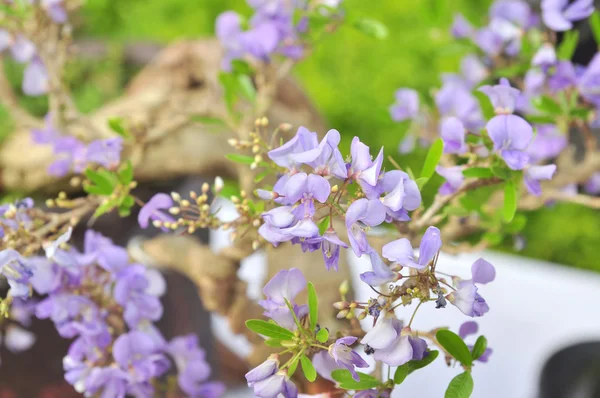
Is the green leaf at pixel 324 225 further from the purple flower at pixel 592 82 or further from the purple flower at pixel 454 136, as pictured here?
the purple flower at pixel 592 82

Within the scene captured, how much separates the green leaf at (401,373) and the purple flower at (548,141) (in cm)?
26

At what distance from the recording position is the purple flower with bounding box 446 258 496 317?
296 millimetres

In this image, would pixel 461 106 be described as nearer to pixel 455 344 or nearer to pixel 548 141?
pixel 548 141

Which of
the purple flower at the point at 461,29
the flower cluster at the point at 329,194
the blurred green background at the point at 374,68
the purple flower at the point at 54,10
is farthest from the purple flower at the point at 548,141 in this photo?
the blurred green background at the point at 374,68

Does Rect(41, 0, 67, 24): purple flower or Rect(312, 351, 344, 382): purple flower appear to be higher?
Rect(41, 0, 67, 24): purple flower

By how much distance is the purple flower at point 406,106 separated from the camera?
600 millimetres

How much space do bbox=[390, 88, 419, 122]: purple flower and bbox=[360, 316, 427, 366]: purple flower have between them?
0.34 m

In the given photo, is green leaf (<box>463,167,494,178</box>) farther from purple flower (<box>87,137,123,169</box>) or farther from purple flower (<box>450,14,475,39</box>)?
purple flower (<box>450,14,475,39</box>)

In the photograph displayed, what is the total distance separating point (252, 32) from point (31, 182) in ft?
1.37

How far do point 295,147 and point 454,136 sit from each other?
0.12m

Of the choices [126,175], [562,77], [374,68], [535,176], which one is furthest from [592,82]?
[374,68]

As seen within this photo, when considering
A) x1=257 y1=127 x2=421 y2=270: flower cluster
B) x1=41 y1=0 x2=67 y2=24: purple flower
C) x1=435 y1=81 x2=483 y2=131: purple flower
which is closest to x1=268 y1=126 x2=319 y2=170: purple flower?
x1=257 y1=127 x2=421 y2=270: flower cluster

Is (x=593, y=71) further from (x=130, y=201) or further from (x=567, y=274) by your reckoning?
(x=567, y=274)

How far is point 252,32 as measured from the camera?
52 centimetres
